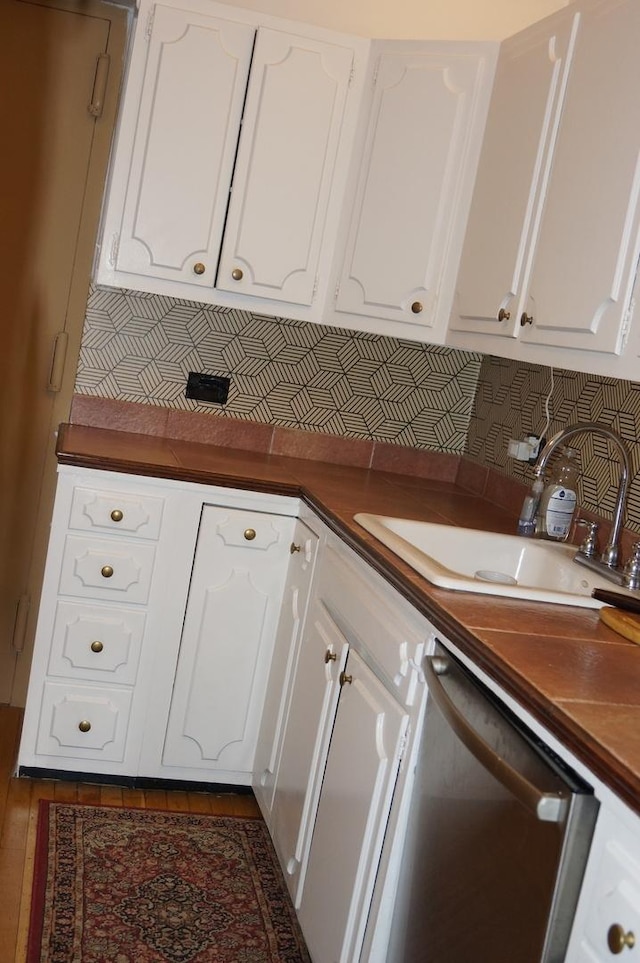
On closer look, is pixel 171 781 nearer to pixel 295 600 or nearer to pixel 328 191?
pixel 295 600

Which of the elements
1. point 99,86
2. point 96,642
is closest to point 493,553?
point 96,642

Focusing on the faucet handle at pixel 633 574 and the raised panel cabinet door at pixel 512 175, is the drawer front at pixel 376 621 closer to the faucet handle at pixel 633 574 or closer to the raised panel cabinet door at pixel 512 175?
the faucet handle at pixel 633 574

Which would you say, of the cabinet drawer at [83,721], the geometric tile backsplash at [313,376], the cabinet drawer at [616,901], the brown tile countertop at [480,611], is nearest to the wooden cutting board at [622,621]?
the brown tile countertop at [480,611]

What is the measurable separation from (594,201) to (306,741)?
50.0 inches

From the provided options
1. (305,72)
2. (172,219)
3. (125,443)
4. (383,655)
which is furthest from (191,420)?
(383,655)

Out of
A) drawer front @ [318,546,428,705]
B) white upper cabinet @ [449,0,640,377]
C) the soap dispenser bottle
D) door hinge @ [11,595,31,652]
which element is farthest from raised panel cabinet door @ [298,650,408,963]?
door hinge @ [11,595,31,652]

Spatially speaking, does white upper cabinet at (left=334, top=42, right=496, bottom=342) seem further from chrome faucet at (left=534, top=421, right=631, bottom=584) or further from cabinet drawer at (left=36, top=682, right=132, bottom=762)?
cabinet drawer at (left=36, top=682, right=132, bottom=762)

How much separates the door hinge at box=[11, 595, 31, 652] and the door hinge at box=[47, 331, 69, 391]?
2.19ft

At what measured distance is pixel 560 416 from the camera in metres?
2.71

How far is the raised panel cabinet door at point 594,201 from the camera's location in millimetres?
1901

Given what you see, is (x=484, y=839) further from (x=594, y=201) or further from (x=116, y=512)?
(x=116, y=512)

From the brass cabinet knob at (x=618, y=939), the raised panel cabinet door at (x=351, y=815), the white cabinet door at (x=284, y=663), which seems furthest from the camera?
the white cabinet door at (x=284, y=663)

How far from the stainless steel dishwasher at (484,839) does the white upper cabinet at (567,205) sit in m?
0.75

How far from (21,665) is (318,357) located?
1342mm
